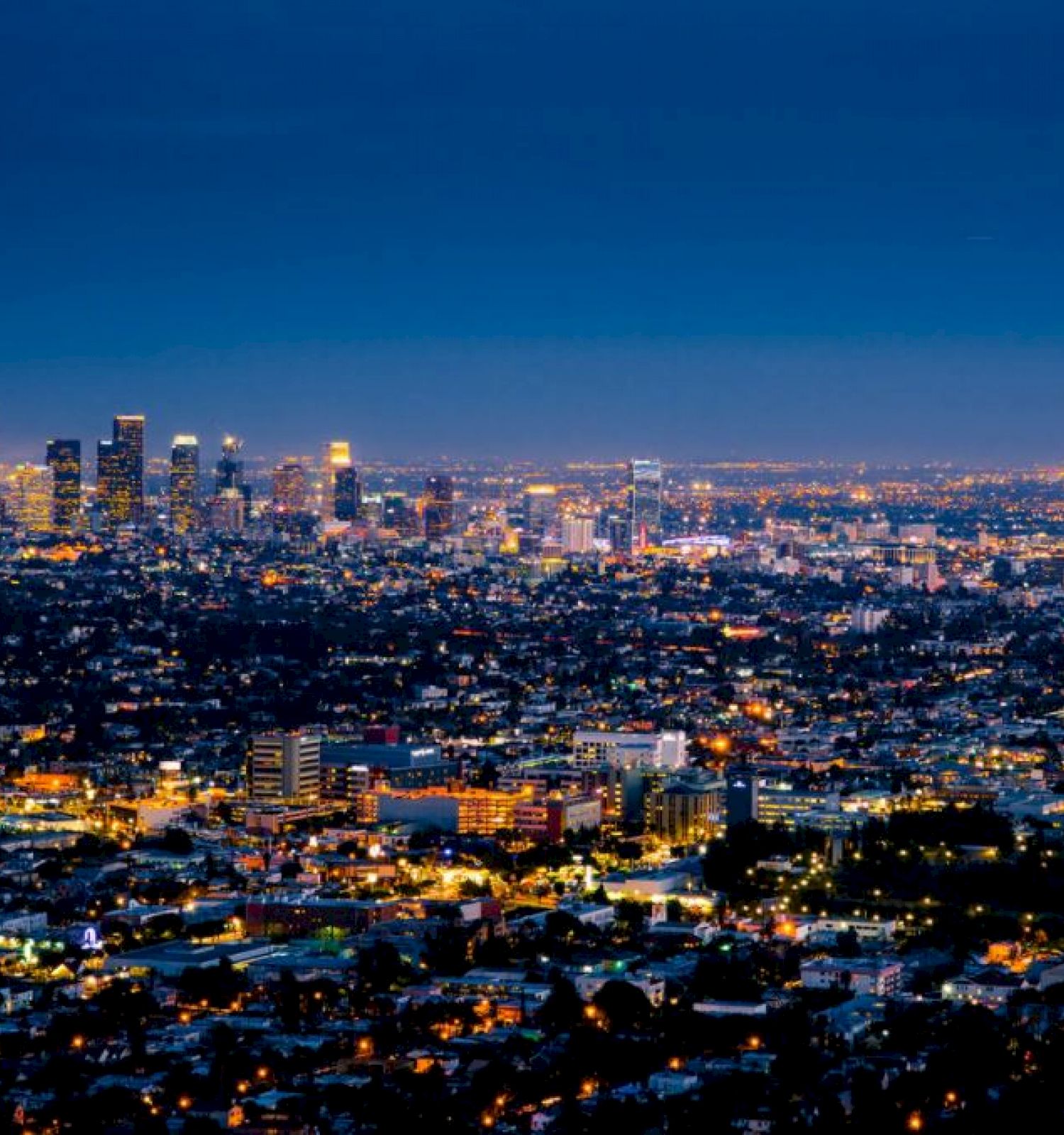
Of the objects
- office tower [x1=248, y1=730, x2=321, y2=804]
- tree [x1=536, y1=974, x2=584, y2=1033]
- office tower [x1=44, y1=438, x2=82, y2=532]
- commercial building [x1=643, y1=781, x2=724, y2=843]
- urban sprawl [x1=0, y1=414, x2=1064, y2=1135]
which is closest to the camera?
urban sprawl [x1=0, y1=414, x2=1064, y2=1135]

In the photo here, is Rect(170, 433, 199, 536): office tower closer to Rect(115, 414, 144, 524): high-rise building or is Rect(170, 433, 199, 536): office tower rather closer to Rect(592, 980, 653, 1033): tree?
Rect(115, 414, 144, 524): high-rise building

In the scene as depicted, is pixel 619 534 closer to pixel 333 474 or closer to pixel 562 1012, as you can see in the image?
pixel 333 474

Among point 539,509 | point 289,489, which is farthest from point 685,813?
point 539,509

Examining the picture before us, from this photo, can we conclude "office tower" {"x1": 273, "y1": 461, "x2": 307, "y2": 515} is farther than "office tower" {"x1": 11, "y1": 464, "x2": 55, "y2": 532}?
Yes

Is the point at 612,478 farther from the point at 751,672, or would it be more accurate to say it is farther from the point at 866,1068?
the point at 866,1068

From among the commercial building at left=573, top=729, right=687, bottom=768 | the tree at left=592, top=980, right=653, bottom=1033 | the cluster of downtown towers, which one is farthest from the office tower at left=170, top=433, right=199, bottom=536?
the tree at left=592, top=980, right=653, bottom=1033

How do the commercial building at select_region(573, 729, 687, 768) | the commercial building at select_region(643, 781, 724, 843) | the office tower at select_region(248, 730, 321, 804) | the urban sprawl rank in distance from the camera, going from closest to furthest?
the urban sprawl
the commercial building at select_region(643, 781, 724, 843)
the office tower at select_region(248, 730, 321, 804)
the commercial building at select_region(573, 729, 687, 768)
